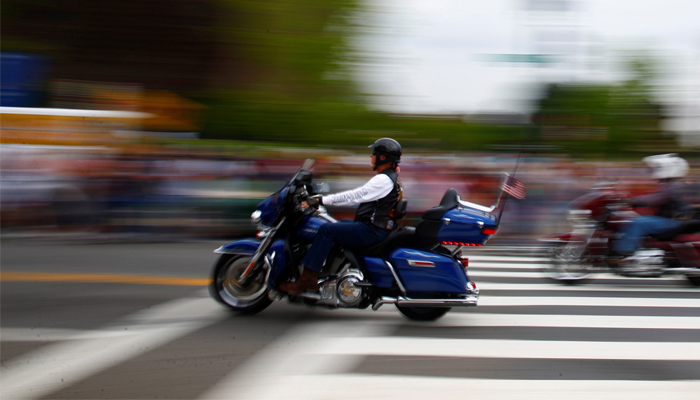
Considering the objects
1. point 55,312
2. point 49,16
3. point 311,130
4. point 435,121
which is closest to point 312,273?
point 55,312

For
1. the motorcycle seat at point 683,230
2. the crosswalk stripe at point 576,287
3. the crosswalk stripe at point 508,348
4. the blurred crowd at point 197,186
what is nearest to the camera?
the crosswalk stripe at point 508,348

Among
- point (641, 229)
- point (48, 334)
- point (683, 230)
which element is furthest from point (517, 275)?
point (48, 334)

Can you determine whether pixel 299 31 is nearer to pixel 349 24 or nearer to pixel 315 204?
pixel 349 24

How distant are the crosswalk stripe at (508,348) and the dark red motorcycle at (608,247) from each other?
9.48 feet

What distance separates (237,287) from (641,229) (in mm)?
5277

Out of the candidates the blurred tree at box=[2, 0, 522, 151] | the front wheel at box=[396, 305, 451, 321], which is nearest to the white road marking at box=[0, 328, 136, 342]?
the front wheel at box=[396, 305, 451, 321]

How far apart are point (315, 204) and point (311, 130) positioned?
587 inches

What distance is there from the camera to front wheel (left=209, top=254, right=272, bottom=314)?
6.32 metres

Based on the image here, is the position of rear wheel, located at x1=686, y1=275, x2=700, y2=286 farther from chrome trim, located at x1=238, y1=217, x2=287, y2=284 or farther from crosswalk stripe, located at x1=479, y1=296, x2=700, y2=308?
chrome trim, located at x1=238, y1=217, x2=287, y2=284

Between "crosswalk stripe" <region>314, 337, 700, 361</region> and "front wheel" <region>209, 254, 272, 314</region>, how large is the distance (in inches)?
45.5

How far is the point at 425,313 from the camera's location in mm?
6195

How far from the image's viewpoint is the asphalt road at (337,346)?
14.1 feet

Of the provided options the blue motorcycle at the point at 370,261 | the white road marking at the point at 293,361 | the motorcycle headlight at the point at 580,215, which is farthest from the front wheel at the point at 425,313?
the motorcycle headlight at the point at 580,215

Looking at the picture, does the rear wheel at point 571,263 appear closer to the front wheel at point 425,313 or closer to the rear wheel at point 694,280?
the rear wheel at point 694,280
